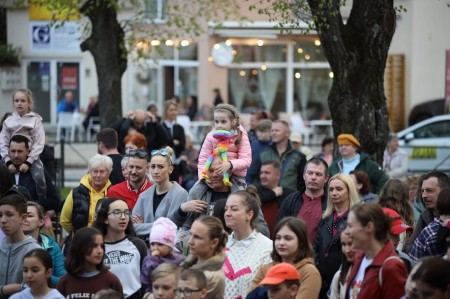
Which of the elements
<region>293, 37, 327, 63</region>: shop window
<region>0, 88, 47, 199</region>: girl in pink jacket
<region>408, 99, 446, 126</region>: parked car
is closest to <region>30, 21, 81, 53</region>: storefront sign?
<region>293, 37, 327, 63</region>: shop window

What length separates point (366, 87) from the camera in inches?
636

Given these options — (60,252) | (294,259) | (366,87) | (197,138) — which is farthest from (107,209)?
(197,138)

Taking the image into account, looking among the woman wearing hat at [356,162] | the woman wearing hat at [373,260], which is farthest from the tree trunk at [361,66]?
the woman wearing hat at [373,260]

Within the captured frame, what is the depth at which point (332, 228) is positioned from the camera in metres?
10.6

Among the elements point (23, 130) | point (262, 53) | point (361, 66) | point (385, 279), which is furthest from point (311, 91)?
point (385, 279)

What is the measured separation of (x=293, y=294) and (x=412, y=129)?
22.7 metres

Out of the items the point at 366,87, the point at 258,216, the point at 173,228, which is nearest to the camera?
the point at 173,228

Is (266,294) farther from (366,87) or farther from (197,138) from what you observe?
(197,138)

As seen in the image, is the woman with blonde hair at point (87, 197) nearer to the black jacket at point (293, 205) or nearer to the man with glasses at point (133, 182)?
the man with glasses at point (133, 182)

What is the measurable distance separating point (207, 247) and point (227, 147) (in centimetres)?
221

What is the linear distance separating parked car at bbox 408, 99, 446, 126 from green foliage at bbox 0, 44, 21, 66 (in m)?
14.7

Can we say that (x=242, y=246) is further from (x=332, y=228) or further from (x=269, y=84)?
(x=269, y=84)

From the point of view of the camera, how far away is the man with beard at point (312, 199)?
1112 centimetres

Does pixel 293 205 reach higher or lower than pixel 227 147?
lower
